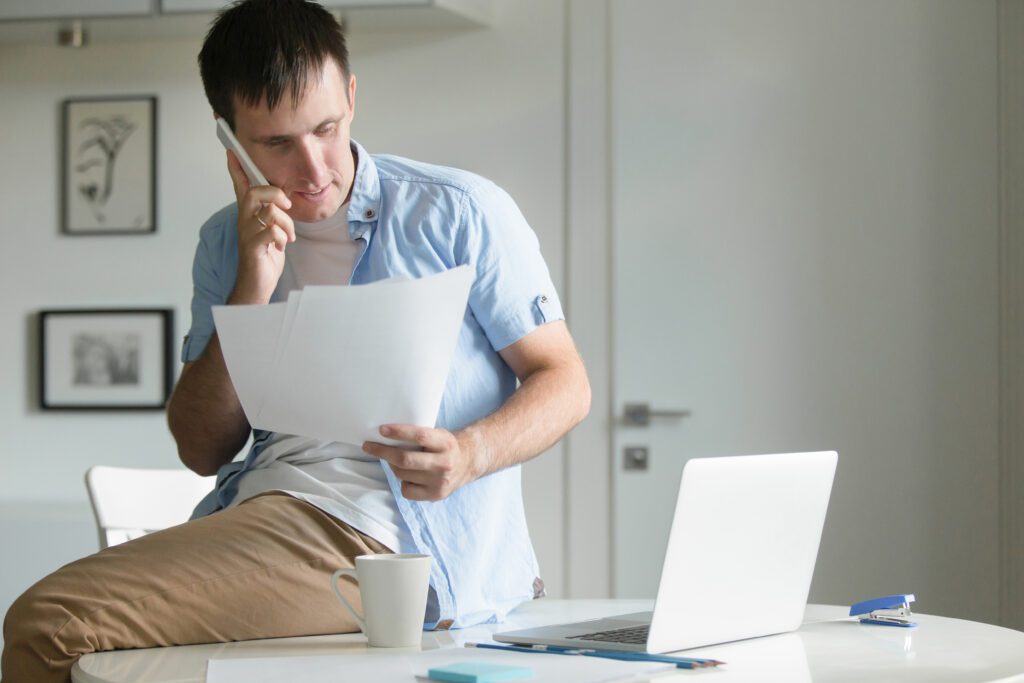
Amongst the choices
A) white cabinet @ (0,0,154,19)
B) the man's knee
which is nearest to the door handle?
white cabinet @ (0,0,154,19)

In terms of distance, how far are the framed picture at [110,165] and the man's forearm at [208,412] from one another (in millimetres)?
2117

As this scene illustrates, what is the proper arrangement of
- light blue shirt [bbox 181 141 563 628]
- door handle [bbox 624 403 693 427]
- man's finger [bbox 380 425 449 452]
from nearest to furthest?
man's finger [bbox 380 425 449 452], light blue shirt [bbox 181 141 563 628], door handle [bbox 624 403 693 427]

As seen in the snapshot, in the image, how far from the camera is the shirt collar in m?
1.51

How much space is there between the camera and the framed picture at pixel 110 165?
3584mm

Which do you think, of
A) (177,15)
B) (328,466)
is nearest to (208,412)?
(328,466)

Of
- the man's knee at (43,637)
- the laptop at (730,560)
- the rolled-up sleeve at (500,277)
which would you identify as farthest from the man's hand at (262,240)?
the laptop at (730,560)

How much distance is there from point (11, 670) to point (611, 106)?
2566mm

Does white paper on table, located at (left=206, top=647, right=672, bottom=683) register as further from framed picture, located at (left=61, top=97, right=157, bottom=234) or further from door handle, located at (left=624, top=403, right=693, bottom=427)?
framed picture, located at (left=61, top=97, right=157, bottom=234)

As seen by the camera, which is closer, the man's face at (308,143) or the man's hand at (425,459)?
the man's hand at (425,459)

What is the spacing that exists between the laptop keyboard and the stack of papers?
27 centimetres

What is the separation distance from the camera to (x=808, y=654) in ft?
3.65

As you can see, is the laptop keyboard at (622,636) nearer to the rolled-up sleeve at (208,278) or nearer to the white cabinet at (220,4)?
the rolled-up sleeve at (208,278)

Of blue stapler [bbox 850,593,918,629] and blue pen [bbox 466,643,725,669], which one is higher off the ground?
blue pen [bbox 466,643,725,669]

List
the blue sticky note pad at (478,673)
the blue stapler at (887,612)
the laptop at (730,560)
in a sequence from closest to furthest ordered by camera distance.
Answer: the blue sticky note pad at (478,673), the laptop at (730,560), the blue stapler at (887,612)
